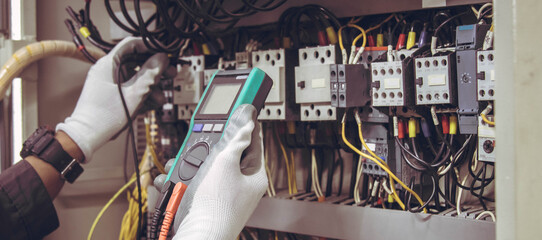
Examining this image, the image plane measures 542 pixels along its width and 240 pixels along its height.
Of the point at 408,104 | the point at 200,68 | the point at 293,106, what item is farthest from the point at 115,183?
the point at 408,104

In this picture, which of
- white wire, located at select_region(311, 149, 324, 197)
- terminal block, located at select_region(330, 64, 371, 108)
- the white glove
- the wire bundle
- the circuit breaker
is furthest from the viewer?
white wire, located at select_region(311, 149, 324, 197)

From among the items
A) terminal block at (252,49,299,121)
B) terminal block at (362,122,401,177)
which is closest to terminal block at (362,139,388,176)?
terminal block at (362,122,401,177)

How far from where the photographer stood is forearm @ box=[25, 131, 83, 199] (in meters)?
1.32

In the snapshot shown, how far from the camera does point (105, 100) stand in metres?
1.40

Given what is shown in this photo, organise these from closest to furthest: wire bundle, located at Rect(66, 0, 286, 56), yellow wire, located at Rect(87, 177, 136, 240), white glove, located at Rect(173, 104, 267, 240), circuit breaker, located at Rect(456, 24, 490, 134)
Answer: white glove, located at Rect(173, 104, 267, 240) < circuit breaker, located at Rect(456, 24, 490, 134) < wire bundle, located at Rect(66, 0, 286, 56) < yellow wire, located at Rect(87, 177, 136, 240)

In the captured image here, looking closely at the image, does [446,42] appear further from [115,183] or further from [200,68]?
[115,183]

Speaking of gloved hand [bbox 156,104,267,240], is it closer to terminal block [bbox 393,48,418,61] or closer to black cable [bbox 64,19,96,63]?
terminal block [bbox 393,48,418,61]

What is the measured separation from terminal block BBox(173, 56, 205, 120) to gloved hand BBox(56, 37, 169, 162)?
7 cm

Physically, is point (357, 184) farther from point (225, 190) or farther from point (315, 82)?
point (225, 190)

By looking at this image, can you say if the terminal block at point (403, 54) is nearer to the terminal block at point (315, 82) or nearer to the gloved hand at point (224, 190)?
the terminal block at point (315, 82)

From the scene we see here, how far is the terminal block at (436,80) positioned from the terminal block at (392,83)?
19mm

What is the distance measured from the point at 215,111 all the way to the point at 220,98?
0.11 ft

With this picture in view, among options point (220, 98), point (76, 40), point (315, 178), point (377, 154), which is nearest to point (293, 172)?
point (315, 178)

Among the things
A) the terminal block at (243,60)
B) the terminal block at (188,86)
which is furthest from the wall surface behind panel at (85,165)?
the terminal block at (243,60)
